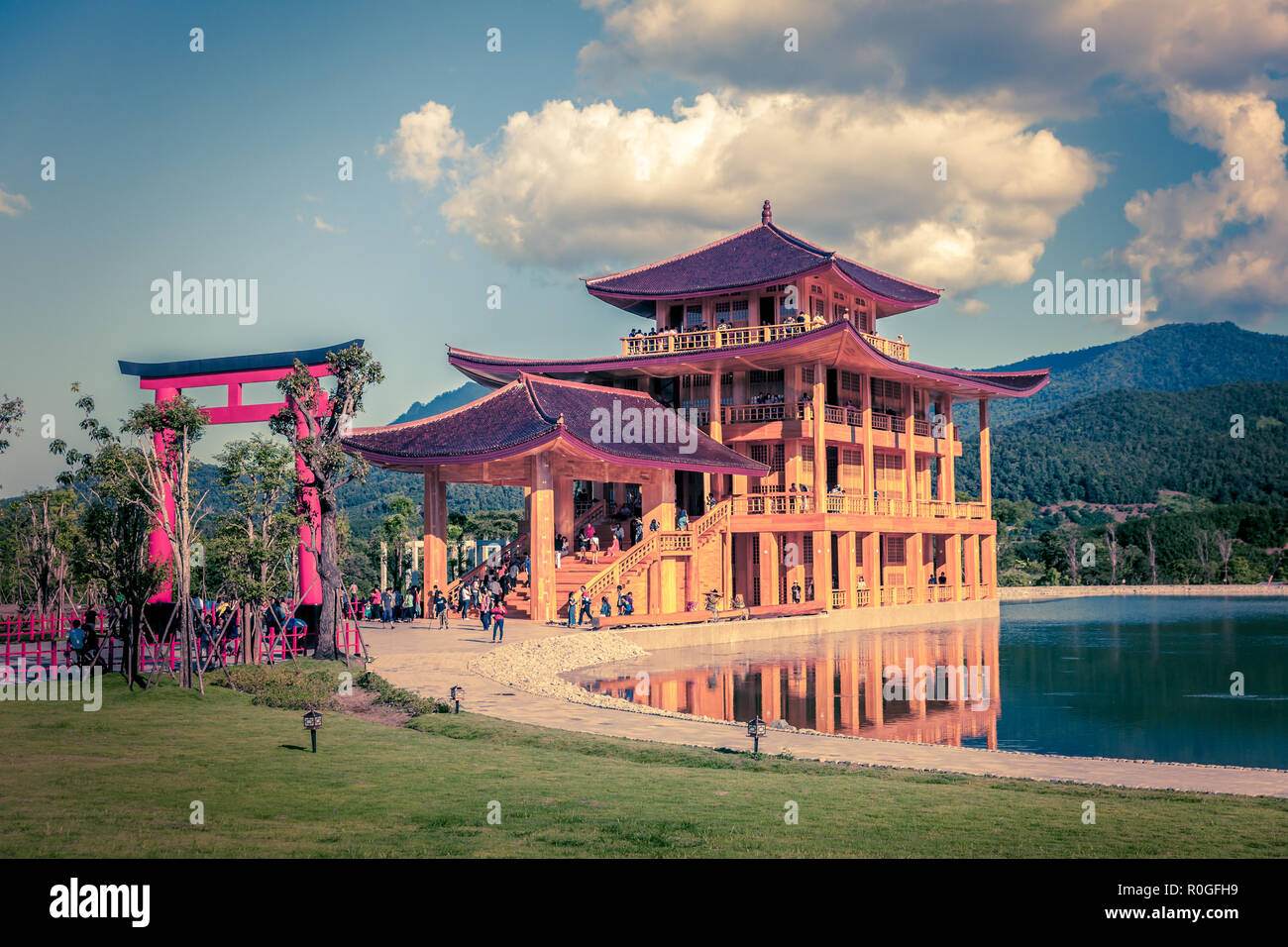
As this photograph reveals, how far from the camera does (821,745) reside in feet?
49.8

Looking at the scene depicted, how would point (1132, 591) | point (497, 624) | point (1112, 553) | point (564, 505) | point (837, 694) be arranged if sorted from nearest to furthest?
1. point (837, 694)
2. point (497, 624)
3. point (564, 505)
4. point (1132, 591)
5. point (1112, 553)

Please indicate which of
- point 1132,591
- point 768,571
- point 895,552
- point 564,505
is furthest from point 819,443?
point 1132,591

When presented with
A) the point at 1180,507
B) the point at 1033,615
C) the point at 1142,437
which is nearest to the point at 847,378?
the point at 1033,615

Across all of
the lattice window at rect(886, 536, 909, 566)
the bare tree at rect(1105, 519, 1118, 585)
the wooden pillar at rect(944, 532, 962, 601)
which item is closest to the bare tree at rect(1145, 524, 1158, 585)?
the bare tree at rect(1105, 519, 1118, 585)

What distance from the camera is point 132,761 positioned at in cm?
1189

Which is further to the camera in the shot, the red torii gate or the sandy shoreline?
the sandy shoreline

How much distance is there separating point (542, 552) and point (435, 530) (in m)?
5.57

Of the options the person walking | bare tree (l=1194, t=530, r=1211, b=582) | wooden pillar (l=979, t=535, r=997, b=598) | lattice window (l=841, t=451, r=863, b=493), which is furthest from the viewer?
bare tree (l=1194, t=530, r=1211, b=582)

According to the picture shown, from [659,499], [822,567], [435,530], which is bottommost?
Result: [822,567]

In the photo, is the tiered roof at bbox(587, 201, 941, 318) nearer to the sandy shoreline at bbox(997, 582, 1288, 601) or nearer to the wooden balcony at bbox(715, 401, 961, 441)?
the wooden balcony at bbox(715, 401, 961, 441)

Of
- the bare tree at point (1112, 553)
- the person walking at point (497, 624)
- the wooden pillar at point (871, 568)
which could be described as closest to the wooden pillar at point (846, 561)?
the wooden pillar at point (871, 568)

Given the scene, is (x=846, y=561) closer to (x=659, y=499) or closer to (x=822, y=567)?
(x=822, y=567)

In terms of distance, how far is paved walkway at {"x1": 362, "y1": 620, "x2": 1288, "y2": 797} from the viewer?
502 inches

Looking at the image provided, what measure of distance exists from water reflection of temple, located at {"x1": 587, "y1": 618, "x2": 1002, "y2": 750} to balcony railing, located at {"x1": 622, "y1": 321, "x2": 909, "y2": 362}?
52.2ft
